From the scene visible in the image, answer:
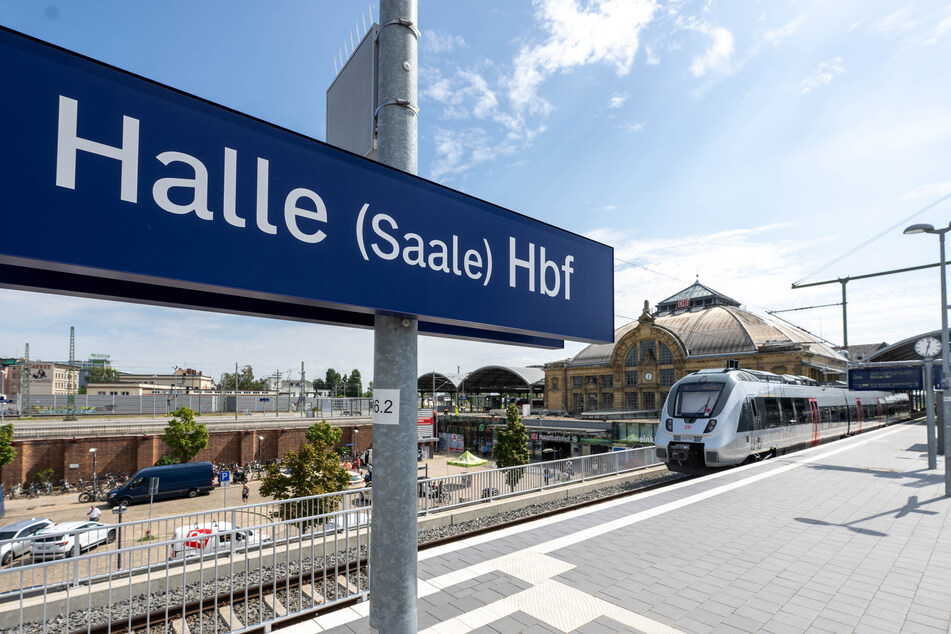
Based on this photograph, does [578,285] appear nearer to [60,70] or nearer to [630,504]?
[60,70]

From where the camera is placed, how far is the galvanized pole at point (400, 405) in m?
2.62

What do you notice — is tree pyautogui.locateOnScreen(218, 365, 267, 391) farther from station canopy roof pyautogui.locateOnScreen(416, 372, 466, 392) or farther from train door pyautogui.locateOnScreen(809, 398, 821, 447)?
train door pyautogui.locateOnScreen(809, 398, 821, 447)

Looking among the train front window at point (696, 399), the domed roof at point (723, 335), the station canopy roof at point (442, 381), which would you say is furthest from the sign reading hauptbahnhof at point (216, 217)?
the station canopy roof at point (442, 381)

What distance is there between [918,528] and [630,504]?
4832mm

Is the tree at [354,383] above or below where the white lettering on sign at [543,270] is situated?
below

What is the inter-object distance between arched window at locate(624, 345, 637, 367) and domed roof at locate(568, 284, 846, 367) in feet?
5.78

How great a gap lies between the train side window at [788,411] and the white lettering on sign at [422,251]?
19.3 meters

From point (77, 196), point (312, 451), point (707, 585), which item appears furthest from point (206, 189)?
point (312, 451)

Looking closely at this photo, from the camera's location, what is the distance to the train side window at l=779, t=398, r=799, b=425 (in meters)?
18.2

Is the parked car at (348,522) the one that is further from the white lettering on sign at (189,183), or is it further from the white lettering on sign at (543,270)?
the white lettering on sign at (189,183)

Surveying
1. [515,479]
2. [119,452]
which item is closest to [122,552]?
[515,479]

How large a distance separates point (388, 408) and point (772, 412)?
1865 centimetres

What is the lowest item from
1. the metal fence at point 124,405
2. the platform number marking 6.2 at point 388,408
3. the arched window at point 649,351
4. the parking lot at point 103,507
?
the parking lot at point 103,507

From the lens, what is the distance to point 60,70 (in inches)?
65.6
